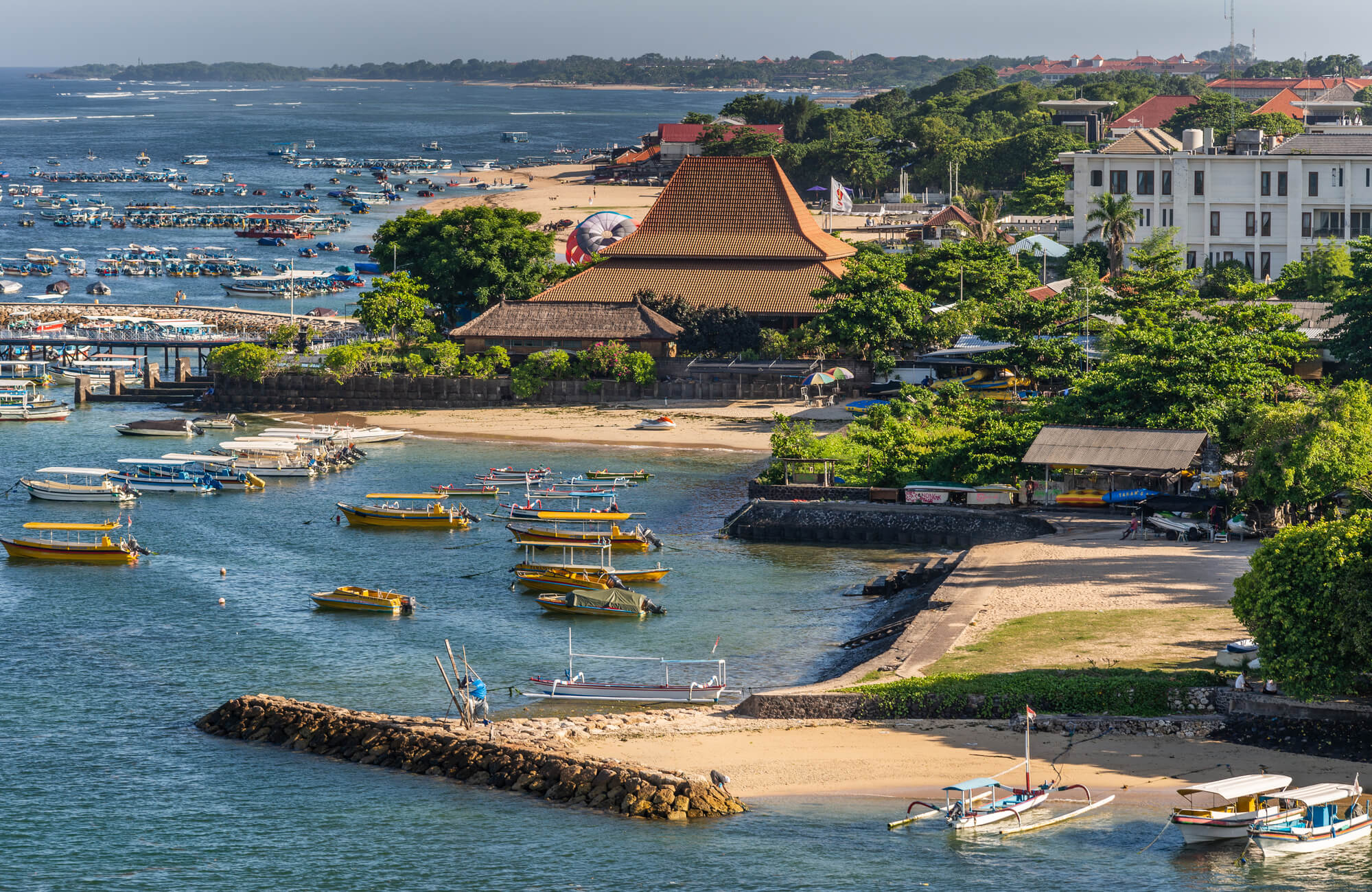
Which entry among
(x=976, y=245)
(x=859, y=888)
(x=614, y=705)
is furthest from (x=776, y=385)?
(x=859, y=888)

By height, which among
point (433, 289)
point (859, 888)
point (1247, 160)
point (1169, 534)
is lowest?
point (859, 888)

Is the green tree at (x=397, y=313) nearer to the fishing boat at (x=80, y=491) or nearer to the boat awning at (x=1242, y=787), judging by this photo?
the fishing boat at (x=80, y=491)

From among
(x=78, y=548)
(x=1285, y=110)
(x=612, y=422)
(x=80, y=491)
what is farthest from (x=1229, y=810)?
(x=1285, y=110)

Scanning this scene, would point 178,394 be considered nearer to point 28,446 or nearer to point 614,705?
point 28,446

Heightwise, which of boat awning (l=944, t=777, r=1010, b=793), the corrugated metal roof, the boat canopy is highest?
the corrugated metal roof

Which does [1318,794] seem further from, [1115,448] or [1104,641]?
[1115,448]

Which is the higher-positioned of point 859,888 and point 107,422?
point 107,422

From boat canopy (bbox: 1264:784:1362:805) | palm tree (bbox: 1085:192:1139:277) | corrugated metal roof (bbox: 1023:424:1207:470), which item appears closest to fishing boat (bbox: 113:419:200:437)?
corrugated metal roof (bbox: 1023:424:1207:470)

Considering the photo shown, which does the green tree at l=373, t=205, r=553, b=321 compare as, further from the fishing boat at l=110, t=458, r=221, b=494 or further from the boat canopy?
the boat canopy

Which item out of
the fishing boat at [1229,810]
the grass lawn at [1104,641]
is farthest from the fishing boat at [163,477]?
the fishing boat at [1229,810]
